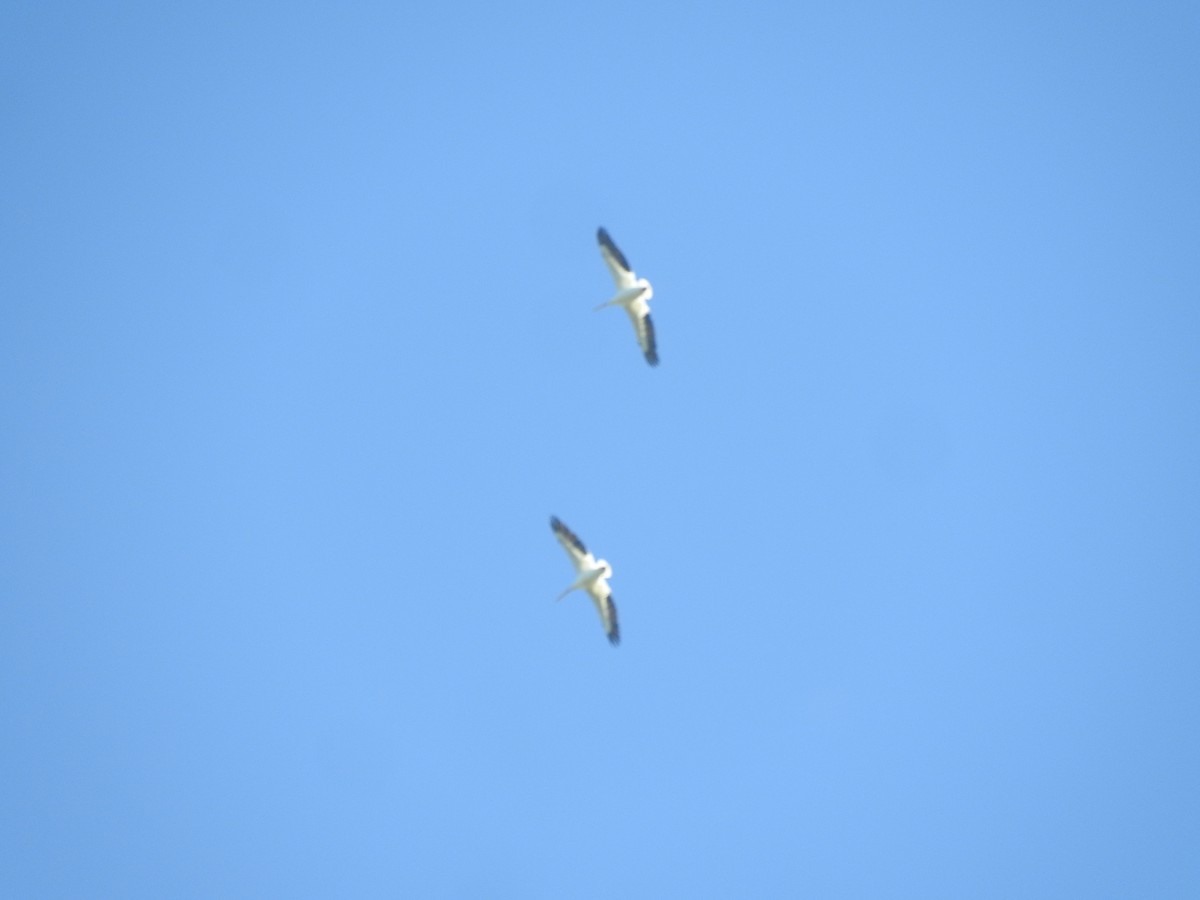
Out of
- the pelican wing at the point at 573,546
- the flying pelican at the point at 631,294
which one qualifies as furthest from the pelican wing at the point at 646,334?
the pelican wing at the point at 573,546

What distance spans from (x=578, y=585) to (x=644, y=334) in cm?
602

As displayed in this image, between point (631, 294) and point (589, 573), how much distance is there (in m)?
6.56

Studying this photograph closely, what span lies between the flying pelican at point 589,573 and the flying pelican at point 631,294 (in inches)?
174

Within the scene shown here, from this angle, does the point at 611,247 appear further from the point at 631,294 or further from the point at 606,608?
the point at 606,608

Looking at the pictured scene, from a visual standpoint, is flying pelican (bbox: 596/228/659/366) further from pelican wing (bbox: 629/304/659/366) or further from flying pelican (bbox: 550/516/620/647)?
flying pelican (bbox: 550/516/620/647)

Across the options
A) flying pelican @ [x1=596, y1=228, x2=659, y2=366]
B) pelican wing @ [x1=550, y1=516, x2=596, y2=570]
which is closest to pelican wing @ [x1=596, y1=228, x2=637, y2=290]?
flying pelican @ [x1=596, y1=228, x2=659, y2=366]

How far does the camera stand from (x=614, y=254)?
37125 millimetres

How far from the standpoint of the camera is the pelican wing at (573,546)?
3803cm

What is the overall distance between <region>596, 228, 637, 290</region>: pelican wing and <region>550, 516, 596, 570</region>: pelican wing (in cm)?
559

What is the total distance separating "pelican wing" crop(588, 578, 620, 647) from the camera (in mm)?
39000

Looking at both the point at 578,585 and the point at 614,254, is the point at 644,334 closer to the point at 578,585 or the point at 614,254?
the point at 614,254

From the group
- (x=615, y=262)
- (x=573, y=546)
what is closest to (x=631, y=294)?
(x=615, y=262)

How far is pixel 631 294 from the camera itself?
1471 inches

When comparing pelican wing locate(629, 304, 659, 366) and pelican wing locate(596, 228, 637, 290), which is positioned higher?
pelican wing locate(596, 228, 637, 290)
